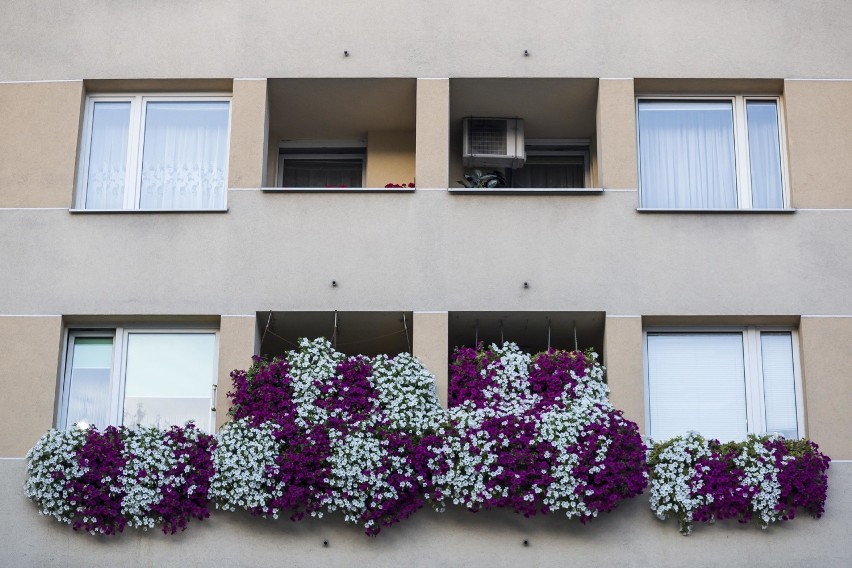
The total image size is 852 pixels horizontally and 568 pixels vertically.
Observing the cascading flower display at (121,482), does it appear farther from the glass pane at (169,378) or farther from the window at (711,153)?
the window at (711,153)

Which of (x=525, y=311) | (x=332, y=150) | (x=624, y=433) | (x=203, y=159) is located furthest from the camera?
(x=332, y=150)

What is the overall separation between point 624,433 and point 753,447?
1297 millimetres

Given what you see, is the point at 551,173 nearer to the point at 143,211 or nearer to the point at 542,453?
the point at 542,453

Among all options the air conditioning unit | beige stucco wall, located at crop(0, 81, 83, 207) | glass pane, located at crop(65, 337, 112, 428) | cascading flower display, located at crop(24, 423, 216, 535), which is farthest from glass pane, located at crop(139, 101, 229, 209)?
cascading flower display, located at crop(24, 423, 216, 535)

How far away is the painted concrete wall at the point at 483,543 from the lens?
45.2 ft

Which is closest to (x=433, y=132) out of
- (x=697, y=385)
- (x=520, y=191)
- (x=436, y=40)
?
(x=436, y=40)

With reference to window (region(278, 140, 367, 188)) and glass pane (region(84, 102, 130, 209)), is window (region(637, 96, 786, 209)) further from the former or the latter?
glass pane (region(84, 102, 130, 209))

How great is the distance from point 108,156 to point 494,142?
437 cm

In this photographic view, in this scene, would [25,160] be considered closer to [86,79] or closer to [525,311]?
[86,79]

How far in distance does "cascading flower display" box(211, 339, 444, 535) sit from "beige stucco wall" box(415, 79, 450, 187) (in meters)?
2.22

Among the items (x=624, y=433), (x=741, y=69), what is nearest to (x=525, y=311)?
(x=624, y=433)

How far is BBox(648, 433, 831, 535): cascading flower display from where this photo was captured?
13.6 m

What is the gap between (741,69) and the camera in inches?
607

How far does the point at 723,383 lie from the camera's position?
14.8 meters
